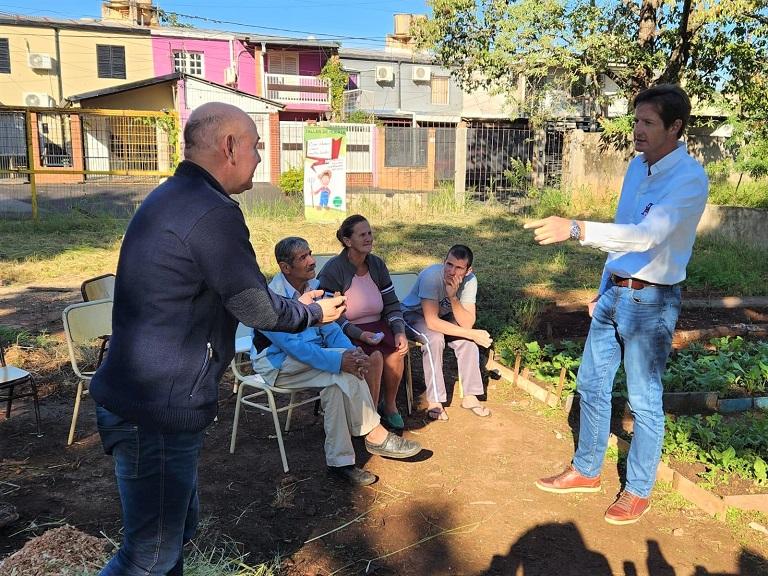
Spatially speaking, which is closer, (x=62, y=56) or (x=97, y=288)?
(x=97, y=288)

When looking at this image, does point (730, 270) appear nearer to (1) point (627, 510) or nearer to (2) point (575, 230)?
(1) point (627, 510)

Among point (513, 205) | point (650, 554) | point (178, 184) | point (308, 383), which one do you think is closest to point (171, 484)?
point (178, 184)

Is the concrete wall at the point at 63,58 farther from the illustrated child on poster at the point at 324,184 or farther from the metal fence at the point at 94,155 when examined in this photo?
the illustrated child on poster at the point at 324,184

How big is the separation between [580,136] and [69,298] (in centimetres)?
1223

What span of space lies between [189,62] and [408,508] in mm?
36846

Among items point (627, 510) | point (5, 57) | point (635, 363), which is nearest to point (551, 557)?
point (627, 510)

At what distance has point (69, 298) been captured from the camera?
7.93 meters

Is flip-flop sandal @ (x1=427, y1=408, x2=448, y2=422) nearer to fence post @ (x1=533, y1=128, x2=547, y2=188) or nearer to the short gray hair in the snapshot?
the short gray hair

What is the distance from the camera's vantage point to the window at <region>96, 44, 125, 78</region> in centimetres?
3472

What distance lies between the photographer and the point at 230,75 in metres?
35.4

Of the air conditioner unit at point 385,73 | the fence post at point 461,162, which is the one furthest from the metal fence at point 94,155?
the air conditioner unit at point 385,73

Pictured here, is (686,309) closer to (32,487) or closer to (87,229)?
(32,487)

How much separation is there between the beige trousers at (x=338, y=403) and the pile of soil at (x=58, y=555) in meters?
1.34

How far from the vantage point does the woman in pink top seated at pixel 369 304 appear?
4574 mm
